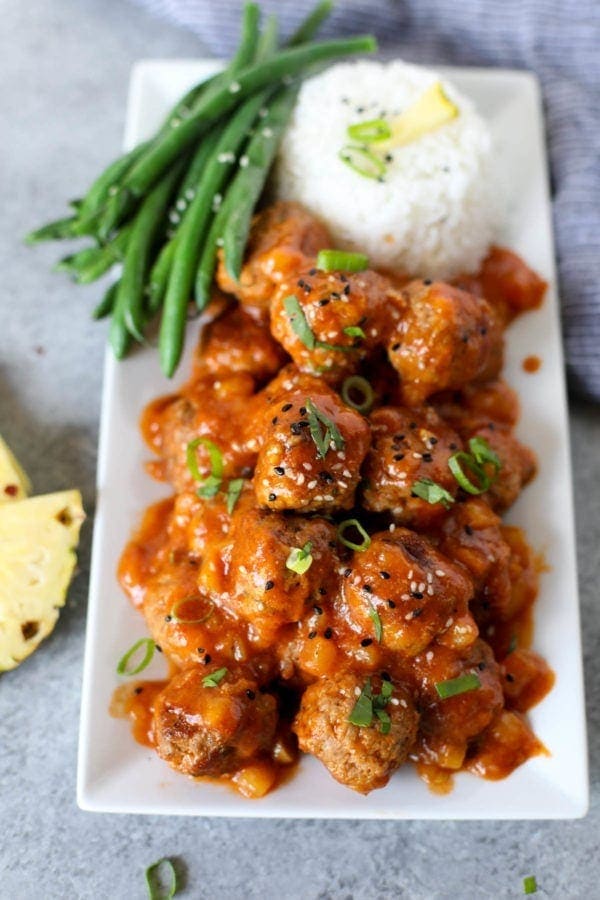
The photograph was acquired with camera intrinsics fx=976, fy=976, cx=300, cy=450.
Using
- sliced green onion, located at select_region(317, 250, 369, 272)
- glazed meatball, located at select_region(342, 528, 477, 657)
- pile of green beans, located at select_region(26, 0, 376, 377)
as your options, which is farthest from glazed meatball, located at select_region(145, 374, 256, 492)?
glazed meatball, located at select_region(342, 528, 477, 657)

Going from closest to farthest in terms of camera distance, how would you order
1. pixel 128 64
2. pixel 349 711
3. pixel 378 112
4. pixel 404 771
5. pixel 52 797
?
pixel 349 711, pixel 404 771, pixel 52 797, pixel 378 112, pixel 128 64

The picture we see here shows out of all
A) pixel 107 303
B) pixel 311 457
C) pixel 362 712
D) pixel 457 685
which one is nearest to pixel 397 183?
pixel 107 303

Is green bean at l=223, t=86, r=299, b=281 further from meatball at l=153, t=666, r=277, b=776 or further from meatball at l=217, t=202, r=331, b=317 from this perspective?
meatball at l=153, t=666, r=277, b=776

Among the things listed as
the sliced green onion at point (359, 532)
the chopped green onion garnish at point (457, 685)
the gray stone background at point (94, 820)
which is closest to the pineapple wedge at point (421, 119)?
the gray stone background at point (94, 820)

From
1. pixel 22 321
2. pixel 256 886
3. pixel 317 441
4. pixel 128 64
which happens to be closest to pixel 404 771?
pixel 256 886

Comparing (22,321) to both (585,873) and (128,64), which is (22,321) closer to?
(128,64)

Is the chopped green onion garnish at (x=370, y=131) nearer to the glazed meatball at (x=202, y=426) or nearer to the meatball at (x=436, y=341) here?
the meatball at (x=436, y=341)

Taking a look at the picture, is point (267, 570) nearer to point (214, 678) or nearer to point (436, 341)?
point (214, 678)
